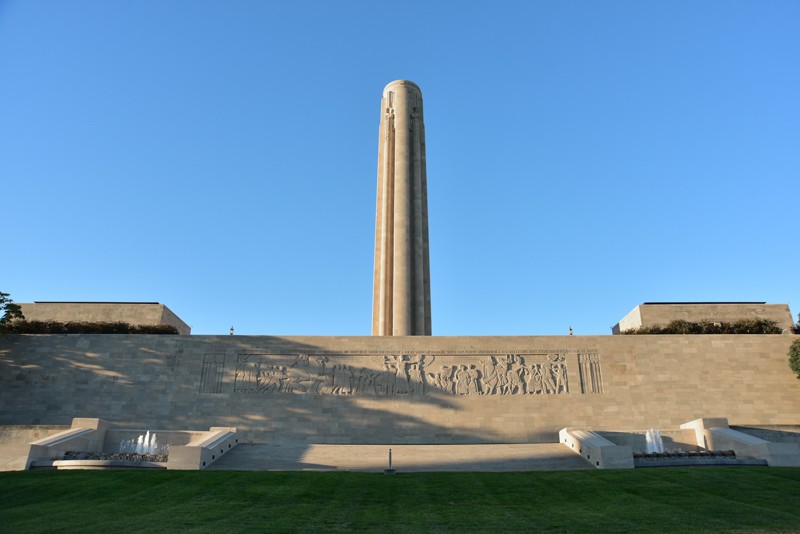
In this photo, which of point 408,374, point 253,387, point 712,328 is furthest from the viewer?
point 712,328

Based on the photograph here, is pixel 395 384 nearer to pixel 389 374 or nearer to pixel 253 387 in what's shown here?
pixel 389 374

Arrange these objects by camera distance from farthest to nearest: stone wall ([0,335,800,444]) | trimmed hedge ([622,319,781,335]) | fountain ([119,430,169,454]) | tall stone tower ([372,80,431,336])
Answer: tall stone tower ([372,80,431,336]), trimmed hedge ([622,319,781,335]), stone wall ([0,335,800,444]), fountain ([119,430,169,454])

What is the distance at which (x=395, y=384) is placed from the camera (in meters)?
25.4

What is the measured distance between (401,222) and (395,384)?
39.2 ft

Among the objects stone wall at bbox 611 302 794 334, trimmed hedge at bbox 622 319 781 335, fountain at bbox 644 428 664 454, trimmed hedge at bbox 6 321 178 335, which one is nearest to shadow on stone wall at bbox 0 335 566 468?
trimmed hedge at bbox 6 321 178 335

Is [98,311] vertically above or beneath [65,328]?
above

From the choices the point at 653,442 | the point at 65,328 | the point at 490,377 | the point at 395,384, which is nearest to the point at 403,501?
the point at 653,442

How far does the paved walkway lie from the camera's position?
57.8 feet

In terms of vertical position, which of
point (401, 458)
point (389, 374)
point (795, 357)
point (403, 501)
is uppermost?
point (795, 357)

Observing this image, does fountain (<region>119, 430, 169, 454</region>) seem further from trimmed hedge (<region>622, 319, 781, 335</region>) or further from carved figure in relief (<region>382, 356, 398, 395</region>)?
trimmed hedge (<region>622, 319, 781, 335</region>)

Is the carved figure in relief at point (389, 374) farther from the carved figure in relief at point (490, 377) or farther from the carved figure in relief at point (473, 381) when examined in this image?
the carved figure in relief at point (490, 377)

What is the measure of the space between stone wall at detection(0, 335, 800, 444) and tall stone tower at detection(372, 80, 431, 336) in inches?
259

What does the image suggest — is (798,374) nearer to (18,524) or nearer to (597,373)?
(597,373)

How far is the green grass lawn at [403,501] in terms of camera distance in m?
9.34
